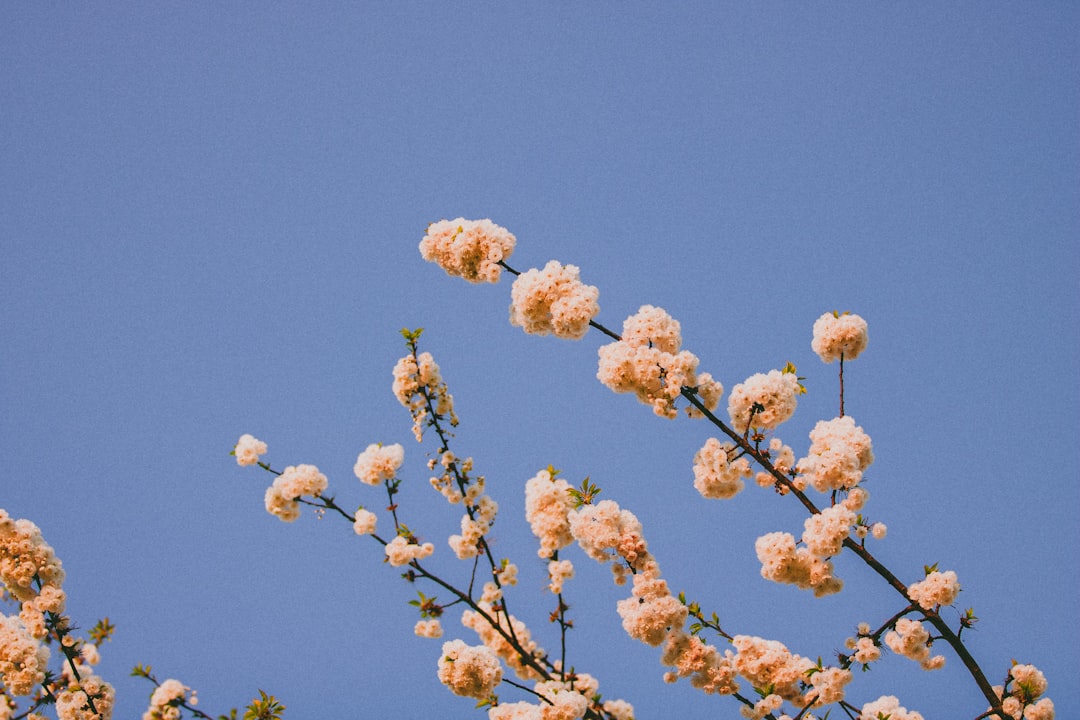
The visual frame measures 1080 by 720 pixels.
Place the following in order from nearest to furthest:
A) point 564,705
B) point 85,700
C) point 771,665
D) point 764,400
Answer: point 564,705 < point 764,400 < point 771,665 < point 85,700

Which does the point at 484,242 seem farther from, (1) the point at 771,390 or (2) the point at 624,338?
(1) the point at 771,390

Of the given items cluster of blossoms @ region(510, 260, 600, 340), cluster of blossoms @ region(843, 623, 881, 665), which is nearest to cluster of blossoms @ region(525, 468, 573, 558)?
cluster of blossoms @ region(510, 260, 600, 340)

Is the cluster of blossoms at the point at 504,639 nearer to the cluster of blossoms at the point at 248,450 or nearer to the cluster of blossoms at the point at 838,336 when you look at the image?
the cluster of blossoms at the point at 248,450

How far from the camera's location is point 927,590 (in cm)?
562

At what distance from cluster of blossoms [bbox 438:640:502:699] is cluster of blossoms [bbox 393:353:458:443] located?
148cm

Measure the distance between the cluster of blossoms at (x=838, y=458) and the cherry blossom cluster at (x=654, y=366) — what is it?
0.79 m

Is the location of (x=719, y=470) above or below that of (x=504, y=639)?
above

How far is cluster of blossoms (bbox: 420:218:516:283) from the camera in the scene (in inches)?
237

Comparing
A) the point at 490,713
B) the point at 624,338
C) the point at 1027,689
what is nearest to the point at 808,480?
the point at 624,338

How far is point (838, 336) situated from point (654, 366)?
149 cm

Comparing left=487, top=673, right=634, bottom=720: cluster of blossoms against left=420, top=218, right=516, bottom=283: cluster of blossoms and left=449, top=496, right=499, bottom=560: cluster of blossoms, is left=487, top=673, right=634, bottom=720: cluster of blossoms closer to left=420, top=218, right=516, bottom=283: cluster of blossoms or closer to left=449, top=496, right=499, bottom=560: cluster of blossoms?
left=449, top=496, right=499, bottom=560: cluster of blossoms

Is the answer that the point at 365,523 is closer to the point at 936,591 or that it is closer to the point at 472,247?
the point at 472,247

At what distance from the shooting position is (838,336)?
6062 mm

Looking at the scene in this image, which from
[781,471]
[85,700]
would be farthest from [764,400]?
[85,700]
